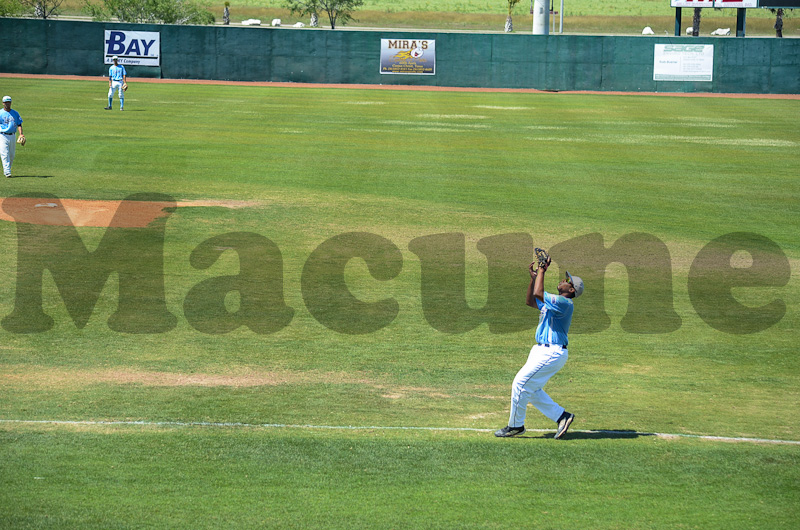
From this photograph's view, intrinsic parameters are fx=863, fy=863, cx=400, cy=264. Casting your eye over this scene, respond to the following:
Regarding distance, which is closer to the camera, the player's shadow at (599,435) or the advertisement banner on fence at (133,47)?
the player's shadow at (599,435)

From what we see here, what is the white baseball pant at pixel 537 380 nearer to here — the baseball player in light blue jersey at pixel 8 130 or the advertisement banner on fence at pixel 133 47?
the baseball player in light blue jersey at pixel 8 130

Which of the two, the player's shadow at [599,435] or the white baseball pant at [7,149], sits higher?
the white baseball pant at [7,149]

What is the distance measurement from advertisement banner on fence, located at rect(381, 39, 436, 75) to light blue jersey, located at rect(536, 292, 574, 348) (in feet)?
136

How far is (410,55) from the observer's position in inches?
1938

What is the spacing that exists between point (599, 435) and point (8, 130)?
18.7 meters

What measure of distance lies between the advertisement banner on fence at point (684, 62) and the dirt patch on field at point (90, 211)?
3284cm

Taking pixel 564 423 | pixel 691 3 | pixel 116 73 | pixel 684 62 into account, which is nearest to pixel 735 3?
pixel 691 3

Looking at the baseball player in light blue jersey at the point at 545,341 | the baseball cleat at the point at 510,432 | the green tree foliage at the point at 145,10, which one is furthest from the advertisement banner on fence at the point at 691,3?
the baseball cleat at the point at 510,432

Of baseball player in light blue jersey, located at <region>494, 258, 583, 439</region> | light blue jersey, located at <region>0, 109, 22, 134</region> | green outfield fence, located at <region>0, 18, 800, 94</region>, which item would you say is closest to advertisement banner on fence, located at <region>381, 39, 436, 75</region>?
green outfield fence, located at <region>0, 18, 800, 94</region>

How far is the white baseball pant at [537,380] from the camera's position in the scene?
30.1 ft

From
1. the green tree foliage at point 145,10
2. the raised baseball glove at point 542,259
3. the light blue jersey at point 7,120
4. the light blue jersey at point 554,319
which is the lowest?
the light blue jersey at point 554,319

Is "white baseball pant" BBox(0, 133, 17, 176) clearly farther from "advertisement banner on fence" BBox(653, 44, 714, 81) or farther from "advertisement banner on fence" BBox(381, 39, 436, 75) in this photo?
"advertisement banner on fence" BBox(653, 44, 714, 81)

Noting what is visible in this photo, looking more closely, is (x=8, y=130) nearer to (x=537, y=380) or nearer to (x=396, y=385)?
(x=396, y=385)

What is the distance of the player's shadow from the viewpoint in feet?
31.4
